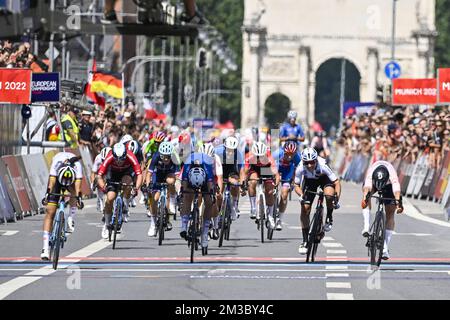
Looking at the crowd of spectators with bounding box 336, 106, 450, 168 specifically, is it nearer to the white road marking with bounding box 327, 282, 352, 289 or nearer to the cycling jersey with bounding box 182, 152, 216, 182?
the cycling jersey with bounding box 182, 152, 216, 182

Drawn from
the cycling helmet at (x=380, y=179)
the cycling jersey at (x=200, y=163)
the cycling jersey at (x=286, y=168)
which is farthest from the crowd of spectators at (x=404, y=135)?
the cycling helmet at (x=380, y=179)

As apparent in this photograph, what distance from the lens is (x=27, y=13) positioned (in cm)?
4453

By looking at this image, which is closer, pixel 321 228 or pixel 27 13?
pixel 321 228

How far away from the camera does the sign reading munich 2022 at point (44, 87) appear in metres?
36.5

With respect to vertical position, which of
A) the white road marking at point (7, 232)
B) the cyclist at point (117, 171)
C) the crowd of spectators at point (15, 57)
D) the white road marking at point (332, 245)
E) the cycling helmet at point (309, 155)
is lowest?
the white road marking at point (7, 232)

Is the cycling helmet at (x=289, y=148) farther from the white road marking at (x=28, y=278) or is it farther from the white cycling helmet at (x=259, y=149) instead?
the white road marking at (x=28, y=278)

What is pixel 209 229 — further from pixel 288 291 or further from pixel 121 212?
pixel 288 291

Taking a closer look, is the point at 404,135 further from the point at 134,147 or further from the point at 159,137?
the point at 134,147

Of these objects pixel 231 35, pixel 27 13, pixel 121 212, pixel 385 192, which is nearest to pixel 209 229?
pixel 121 212

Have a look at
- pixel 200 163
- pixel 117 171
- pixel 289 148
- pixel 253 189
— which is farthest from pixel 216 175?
pixel 253 189

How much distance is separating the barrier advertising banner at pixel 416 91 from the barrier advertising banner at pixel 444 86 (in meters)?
6.67

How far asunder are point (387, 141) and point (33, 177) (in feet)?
56.1

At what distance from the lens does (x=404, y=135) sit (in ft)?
150

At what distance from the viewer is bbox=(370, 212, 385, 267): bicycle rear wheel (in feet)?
67.3
